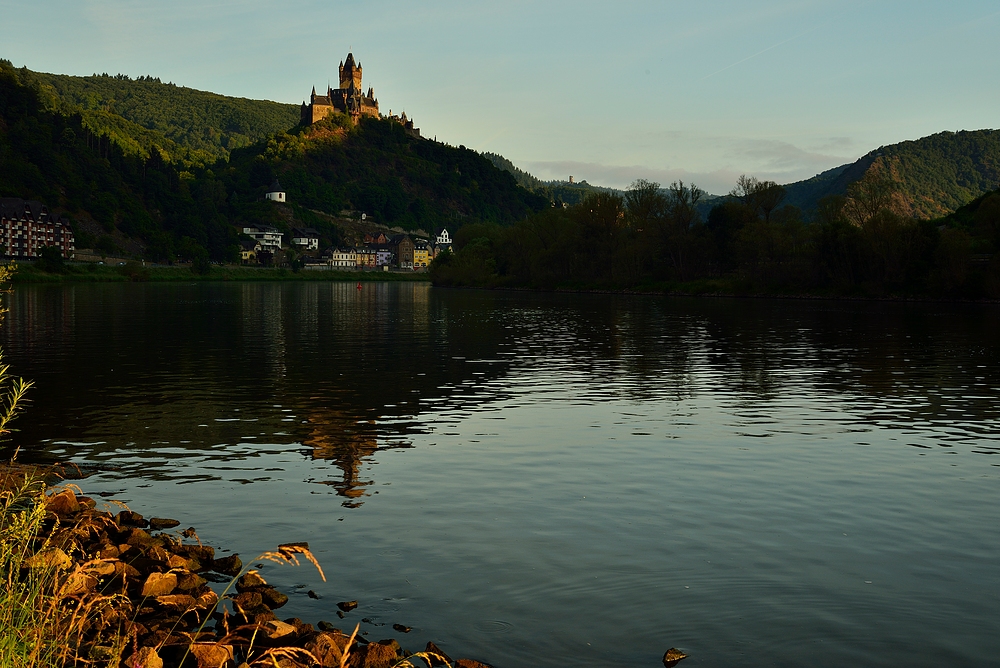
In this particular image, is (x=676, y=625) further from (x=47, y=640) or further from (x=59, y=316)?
(x=59, y=316)

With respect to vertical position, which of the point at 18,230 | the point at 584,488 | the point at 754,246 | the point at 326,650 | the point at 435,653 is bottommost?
the point at 584,488

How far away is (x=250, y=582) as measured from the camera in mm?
11914

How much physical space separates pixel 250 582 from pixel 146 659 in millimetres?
3070

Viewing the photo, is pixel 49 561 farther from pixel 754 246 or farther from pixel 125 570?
pixel 754 246

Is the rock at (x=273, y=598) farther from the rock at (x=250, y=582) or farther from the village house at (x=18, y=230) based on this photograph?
the village house at (x=18, y=230)

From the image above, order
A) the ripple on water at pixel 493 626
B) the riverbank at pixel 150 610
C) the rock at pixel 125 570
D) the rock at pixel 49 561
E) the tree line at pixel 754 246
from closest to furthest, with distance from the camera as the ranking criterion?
the riverbank at pixel 150 610 → the rock at pixel 49 561 → the ripple on water at pixel 493 626 → the rock at pixel 125 570 → the tree line at pixel 754 246

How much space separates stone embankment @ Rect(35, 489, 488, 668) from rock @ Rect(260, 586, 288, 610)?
14 millimetres

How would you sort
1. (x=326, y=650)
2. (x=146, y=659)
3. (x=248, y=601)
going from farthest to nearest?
(x=248, y=601) < (x=326, y=650) < (x=146, y=659)

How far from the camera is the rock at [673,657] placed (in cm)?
1005

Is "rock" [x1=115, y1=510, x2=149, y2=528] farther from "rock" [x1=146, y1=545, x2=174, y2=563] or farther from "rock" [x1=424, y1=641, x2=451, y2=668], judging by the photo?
"rock" [x1=424, y1=641, x2=451, y2=668]

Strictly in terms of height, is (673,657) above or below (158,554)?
below

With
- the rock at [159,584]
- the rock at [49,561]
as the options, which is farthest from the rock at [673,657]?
the rock at [49,561]

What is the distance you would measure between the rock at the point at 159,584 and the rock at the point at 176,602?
0.86ft

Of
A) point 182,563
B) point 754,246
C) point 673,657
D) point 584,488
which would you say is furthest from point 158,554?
point 754,246
